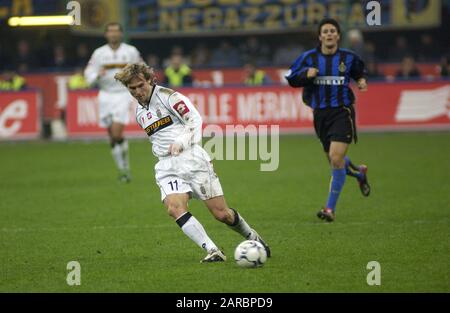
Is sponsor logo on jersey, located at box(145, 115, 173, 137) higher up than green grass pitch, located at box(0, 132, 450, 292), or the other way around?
sponsor logo on jersey, located at box(145, 115, 173, 137)

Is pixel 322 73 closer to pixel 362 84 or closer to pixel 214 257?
pixel 362 84

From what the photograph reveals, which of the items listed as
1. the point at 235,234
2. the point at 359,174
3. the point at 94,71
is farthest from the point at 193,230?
the point at 94,71

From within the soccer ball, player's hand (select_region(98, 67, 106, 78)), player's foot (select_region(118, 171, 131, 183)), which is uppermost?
player's hand (select_region(98, 67, 106, 78))

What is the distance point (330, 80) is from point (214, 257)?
3.48 m

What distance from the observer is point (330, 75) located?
35.9 ft

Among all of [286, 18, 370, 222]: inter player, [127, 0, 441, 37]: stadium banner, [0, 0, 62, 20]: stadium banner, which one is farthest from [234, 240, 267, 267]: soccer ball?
[127, 0, 441, 37]: stadium banner

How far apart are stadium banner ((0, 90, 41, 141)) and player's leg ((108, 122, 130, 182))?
7344 mm

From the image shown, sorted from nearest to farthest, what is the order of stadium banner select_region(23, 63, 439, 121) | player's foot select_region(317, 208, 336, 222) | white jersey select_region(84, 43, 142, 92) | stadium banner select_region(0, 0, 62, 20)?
player's foot select_region(317, 208, 336, 222)
white jersey select_region(84, 43, 142, 92)
stadium banner select_region(0, 0, 62, 20)
stadium banner select_region(23, 63, 439, 121)

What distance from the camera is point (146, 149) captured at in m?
20.7

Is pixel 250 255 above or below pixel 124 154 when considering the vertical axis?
above

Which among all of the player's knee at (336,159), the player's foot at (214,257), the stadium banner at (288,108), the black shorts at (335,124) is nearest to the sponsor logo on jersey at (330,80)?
the black shorts at (335,124)

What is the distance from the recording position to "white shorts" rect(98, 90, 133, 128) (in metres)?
15.6

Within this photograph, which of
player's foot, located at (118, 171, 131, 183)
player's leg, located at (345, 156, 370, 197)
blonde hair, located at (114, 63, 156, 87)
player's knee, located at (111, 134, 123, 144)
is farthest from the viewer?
player's knee, located at (111, 134, 123, 144)

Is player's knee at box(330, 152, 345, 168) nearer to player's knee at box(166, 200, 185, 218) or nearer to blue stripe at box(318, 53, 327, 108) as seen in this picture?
blue stripe at box(318, 53, 327, 108)
